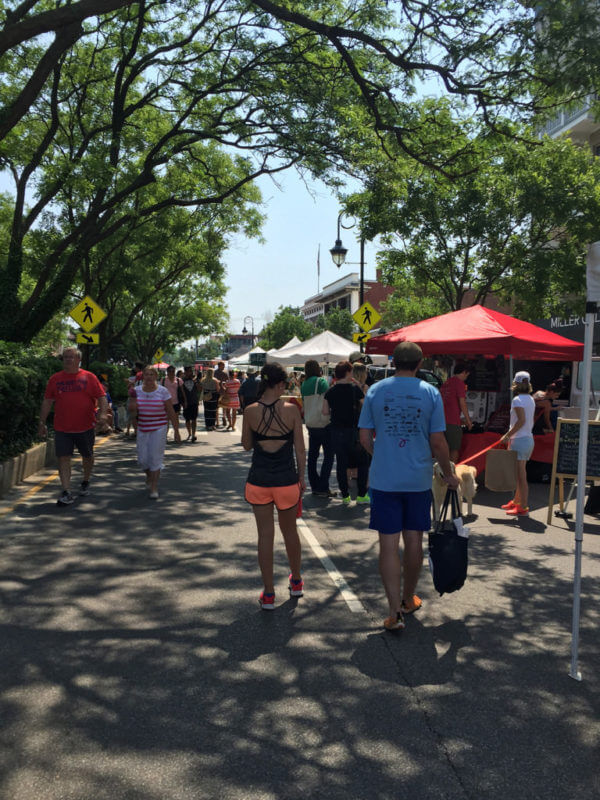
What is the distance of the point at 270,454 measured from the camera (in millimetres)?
5379

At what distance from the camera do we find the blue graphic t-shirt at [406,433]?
490 cm

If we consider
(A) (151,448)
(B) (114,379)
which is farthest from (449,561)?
(B) (114,379)

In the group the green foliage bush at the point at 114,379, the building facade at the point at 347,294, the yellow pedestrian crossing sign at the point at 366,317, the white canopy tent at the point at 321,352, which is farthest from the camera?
the building facade at the point at 347,294

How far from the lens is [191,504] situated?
9.70 meters

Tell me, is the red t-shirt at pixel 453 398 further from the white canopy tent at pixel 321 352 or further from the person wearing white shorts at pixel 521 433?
the white canopy tent at pixel 321 352

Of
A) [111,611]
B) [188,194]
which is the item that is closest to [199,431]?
[188,194]

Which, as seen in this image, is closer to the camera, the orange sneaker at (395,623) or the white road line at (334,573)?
the orange sneaker at (395,623)

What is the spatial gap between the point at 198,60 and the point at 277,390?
523 inches

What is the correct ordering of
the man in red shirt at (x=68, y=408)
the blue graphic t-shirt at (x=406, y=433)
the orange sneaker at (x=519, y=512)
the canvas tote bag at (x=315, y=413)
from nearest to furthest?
the blue graphic t-shirt at (x=406, y=433) → the man in red shirt at (x=68, y=408) → the orange sneaker at (x=519, y=512) → the canvas tote bag at (x=315, y=413)

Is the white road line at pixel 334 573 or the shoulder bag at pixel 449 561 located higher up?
the shoulder bag at pixel 449 561

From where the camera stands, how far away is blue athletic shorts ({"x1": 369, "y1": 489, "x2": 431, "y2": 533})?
16.2 ft

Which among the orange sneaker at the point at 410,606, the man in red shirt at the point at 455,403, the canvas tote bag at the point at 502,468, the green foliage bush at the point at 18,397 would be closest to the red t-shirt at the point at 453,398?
the man in red shirt at the point at 455,403

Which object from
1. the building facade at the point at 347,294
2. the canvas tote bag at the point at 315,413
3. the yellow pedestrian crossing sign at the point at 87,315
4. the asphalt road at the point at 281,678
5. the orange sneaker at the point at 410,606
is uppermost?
the building facade at the point at 347,294

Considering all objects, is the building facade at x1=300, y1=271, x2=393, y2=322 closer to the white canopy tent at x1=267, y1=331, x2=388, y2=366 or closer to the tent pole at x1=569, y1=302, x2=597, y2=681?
the white canopy tent at x1=267, y1=331, x2=388, y2=366
